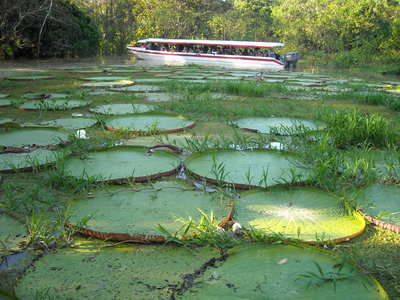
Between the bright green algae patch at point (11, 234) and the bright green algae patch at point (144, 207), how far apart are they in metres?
0.21

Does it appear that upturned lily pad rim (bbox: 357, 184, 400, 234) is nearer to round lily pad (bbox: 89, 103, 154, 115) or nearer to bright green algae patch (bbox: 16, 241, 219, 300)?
bright green algae patch (bbox: 16, 241, 219, 300)

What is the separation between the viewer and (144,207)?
181 centimetres

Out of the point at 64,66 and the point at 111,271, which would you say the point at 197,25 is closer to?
the point at 64,66

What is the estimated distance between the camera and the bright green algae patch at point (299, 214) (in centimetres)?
161

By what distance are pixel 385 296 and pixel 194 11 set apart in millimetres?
26922

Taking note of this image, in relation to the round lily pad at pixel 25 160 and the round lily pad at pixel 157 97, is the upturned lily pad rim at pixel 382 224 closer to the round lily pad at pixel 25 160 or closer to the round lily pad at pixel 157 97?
the round lily pad at pixel 25 160

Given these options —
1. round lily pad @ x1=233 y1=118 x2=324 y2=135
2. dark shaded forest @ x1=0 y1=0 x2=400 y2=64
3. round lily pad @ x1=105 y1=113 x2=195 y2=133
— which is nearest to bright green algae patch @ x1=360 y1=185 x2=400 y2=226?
round lily pad @ x1=233 y1=118 x2=324 y2=135

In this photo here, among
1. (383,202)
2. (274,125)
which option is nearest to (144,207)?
(383,202)

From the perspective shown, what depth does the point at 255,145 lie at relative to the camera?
2941mm

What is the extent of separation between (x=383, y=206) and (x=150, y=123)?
2.38 m

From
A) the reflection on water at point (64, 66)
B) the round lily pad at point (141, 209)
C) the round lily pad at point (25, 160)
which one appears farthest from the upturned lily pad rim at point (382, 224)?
the reflection on water at point (64, 66)

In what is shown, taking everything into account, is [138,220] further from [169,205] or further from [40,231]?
[40,231]

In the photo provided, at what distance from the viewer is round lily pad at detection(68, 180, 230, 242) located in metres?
1.58

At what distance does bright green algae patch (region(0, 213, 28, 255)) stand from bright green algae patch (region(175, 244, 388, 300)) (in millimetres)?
760
